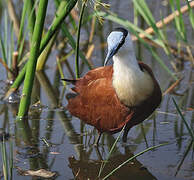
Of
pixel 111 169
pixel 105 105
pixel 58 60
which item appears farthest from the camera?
pixel 58 60

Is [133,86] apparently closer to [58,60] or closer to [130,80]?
[130,80]

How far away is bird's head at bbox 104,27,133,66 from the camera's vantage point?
10.1ft

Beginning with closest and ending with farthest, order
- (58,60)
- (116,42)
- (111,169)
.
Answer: (116,42)
(111,169)
(58,60)

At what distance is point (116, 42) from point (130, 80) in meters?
0.33

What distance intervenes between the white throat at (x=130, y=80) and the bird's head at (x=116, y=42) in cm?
7

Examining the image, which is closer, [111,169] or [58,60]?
[111,169]

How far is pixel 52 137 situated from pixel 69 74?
1517 millimetres

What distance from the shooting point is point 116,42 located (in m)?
3.09

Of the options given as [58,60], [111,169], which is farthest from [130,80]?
[58,60]

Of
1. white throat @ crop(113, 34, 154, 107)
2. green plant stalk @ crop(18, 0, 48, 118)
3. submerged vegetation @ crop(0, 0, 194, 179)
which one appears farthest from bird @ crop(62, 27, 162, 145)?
green plant stalk @ crop(18, 0, 48, 118)

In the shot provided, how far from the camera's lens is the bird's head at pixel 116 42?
3.07 meters

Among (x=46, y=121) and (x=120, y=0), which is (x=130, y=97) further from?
(x=120, y=0)

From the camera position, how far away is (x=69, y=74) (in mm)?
5133

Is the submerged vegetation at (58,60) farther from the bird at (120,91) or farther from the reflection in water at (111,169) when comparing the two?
the bird at (120,91)
